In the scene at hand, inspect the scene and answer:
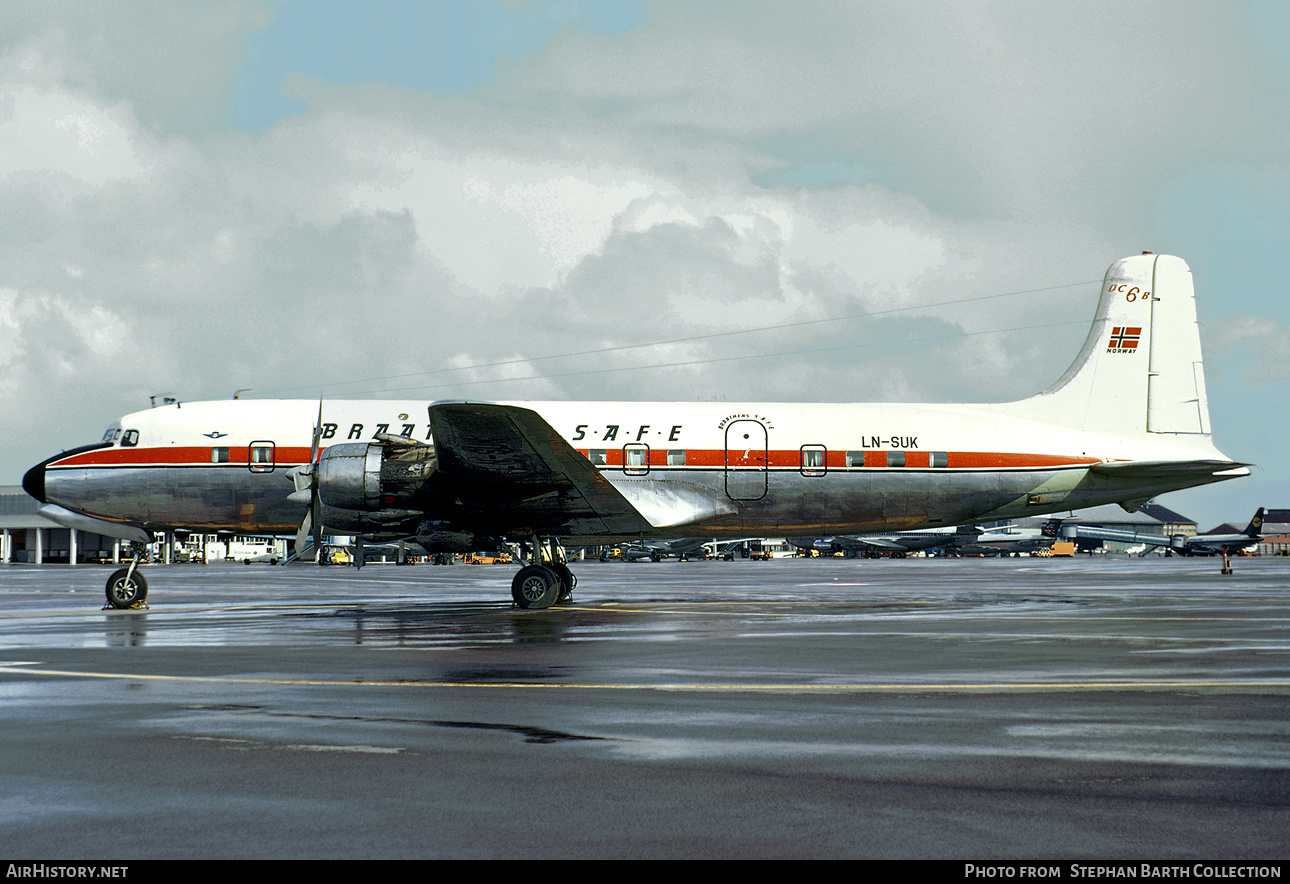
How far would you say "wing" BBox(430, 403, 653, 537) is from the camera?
21109mm

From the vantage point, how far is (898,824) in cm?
573

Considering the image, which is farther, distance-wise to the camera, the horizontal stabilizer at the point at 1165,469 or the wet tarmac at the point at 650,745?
the horizontal stabilizer at the point at 1165,469

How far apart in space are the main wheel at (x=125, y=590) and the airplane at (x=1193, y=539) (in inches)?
3165

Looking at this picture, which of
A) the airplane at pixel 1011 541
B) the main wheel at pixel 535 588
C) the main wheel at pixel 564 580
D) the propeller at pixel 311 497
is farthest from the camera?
the airplane at pixel 1011 541

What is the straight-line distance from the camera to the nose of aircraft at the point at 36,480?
26812 mm

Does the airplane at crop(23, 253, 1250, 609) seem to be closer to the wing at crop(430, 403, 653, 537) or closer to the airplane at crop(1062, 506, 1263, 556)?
the wing at crop(430, 403, 653, 537)

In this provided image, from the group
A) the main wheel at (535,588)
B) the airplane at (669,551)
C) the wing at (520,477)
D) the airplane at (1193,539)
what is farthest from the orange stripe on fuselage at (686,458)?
the airplane at (669,551)

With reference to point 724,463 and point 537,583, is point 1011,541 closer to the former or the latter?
point 724,463

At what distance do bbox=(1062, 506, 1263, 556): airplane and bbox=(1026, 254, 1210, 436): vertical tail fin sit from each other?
62362 millimetres

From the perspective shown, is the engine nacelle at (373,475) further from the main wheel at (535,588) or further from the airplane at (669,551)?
the airplane at (669,551)

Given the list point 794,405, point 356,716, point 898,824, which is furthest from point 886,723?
point 794,405

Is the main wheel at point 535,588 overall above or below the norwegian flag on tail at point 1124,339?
below
